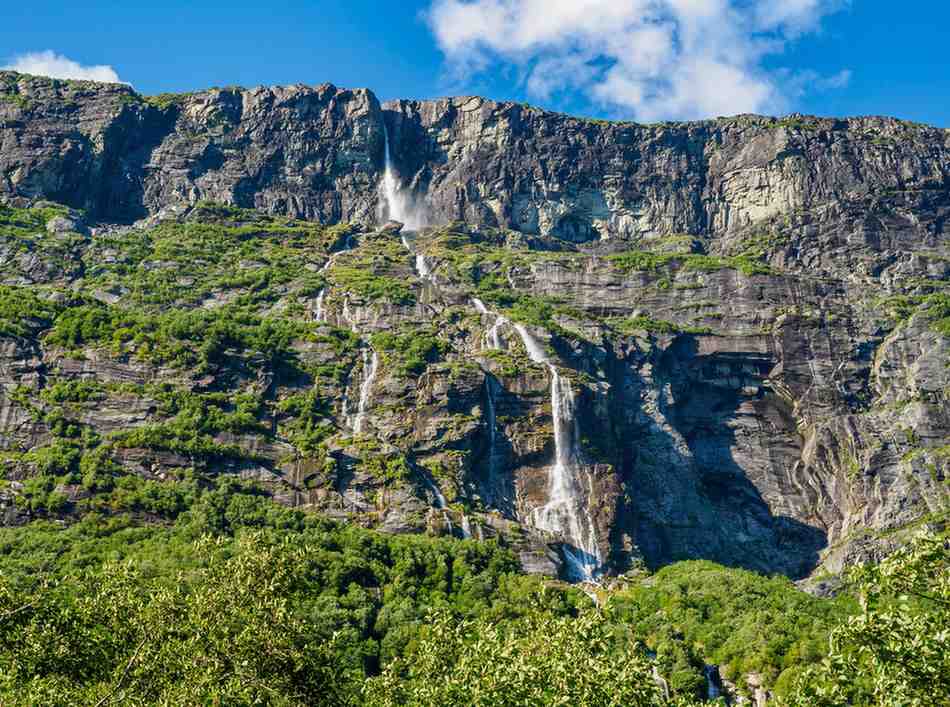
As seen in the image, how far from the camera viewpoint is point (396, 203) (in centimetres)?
16362

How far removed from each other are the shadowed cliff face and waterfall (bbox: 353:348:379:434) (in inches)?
15.8

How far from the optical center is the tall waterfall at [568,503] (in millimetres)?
→ 85812

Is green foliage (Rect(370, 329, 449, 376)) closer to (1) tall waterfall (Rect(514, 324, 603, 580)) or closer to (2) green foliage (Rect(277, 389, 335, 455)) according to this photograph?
(2) green foliage (Rect(277, 389, 335, 455))

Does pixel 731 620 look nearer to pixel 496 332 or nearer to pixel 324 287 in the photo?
pixel 496 332

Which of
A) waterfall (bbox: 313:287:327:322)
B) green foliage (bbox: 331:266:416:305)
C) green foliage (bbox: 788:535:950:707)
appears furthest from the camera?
green foliage (bbox: 331:266:416:305)

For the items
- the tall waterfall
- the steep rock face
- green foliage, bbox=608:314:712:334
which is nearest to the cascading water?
the tall waterfall

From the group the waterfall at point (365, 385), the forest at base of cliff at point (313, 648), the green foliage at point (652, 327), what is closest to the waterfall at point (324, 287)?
the waterfall at point (365, 385)

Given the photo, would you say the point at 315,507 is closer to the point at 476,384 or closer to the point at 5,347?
the point at 476,384

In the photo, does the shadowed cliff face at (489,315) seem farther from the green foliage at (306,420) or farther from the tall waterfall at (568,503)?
the tall waterfall at (568,503)

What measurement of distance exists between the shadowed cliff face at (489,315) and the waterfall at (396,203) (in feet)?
5.22

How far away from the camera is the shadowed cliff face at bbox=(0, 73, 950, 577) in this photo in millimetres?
88500

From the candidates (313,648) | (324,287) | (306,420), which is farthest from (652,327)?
(313,648)

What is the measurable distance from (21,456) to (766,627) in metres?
66.0

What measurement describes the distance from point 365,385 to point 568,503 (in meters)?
27.3
